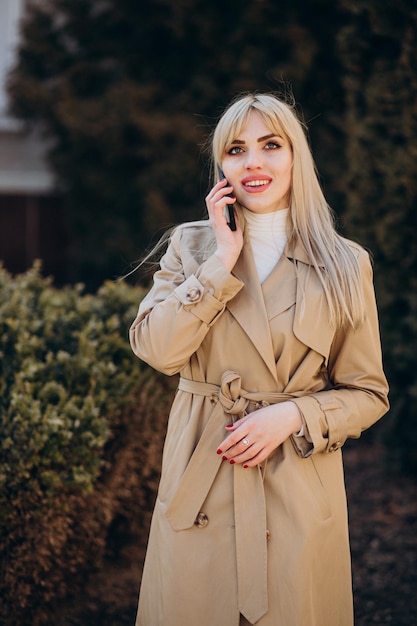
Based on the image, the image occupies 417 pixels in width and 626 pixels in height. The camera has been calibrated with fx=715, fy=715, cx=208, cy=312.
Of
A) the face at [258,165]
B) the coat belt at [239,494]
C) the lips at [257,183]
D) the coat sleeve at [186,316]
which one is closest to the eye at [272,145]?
the face at [258,165]

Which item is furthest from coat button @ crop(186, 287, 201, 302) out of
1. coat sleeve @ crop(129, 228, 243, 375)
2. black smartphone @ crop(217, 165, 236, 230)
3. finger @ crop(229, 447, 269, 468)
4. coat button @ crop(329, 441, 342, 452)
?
coat button @ crop(329, 441, 342, 452)

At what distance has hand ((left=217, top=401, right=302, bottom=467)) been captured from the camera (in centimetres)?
220

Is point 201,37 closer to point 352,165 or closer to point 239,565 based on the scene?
point 352,165

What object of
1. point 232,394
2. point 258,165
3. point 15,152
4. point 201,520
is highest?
point 15,152

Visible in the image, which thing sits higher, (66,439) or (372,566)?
(66,439)

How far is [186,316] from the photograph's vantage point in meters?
2.20

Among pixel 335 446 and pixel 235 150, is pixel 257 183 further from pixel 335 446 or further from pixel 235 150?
pixel 335 446

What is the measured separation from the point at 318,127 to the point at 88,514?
448 cm

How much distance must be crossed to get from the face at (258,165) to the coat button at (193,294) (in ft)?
1.28

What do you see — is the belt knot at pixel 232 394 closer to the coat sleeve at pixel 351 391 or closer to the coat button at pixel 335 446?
the coat sleeve at pixel 351 391

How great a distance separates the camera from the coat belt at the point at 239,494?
221 centimetres

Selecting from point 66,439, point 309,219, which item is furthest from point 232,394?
point 66,439

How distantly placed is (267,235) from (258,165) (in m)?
0.26

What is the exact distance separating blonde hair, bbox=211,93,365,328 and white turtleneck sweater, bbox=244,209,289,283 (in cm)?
4
